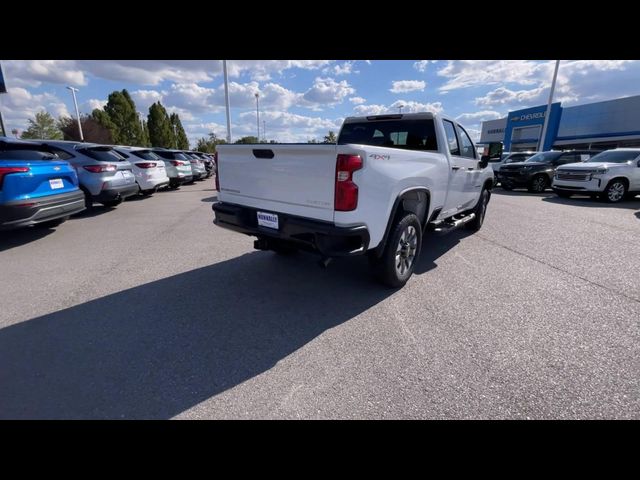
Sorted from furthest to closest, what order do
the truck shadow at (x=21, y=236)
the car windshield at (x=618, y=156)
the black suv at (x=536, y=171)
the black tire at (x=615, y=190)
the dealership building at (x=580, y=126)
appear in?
1. the dealership building at (x=580, y=126)
2. the black suv at (x=536, y=171)
3. the car windshield at (x=618, y=156)
4. the black tire at (x=615, y=190)
5. the truck shadow at (x=21, y=236)

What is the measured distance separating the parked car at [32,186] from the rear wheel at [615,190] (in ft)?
49.2

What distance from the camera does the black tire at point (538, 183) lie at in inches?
513

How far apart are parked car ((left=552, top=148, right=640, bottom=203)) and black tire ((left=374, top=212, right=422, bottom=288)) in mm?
10186

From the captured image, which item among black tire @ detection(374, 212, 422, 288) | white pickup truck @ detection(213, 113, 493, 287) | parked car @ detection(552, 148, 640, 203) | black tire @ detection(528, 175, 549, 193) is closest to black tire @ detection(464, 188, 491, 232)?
white pickup truck @ detection(213, 113, 493, 287)

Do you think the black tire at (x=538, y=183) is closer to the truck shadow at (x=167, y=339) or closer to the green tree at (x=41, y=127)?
the truck shadow at (x=167, y=339)

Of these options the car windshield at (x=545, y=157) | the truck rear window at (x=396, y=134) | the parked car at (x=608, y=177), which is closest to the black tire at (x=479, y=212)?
the truck rear window at (x=396, y=134)

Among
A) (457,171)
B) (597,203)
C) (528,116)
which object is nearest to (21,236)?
(457,171)

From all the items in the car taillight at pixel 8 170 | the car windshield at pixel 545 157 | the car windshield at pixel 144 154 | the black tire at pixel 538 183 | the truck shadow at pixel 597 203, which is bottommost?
the truck shadow at pixel 597 203

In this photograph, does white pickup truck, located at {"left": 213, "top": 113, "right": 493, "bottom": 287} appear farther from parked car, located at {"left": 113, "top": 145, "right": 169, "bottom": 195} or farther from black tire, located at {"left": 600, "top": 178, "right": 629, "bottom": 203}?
black tire, located at {"left": 600, "top": 178, "right": 629, "bottom": 203}

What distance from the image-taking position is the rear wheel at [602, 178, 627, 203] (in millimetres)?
10059

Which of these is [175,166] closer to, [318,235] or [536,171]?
[318,235]

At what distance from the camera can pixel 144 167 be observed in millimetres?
9789
